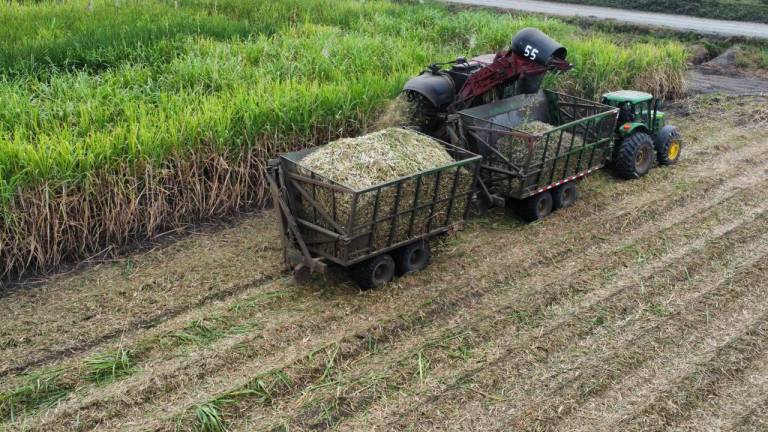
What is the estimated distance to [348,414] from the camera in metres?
5.32

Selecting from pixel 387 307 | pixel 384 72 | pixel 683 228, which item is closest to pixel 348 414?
pixel 387 307

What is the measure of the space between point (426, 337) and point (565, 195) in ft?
11.5

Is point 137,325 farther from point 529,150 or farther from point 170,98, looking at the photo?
point 529,150

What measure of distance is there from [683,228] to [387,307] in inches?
149

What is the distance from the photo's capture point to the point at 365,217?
6602 millimetres

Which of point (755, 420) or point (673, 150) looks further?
point (673, 150)

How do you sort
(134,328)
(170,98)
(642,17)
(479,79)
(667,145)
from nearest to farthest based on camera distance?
(134,328)
(479,79)
(170,98)
(667,145)
(642,17)

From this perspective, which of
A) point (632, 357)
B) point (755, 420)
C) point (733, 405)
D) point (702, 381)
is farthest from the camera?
point (632, 357)

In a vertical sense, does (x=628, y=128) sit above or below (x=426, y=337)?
above

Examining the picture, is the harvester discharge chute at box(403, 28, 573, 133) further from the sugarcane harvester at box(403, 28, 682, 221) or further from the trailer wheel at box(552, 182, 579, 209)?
the trailer wheel at box(552, 182, 579, 209)

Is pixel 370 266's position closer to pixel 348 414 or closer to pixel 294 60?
pixel 348 414

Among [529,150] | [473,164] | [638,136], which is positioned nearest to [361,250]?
[473,164]

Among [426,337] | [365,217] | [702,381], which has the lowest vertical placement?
[426,337]

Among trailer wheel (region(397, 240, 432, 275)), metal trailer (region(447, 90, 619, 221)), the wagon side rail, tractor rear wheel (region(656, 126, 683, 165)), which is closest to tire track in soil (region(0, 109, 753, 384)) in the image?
the wagon side rail
